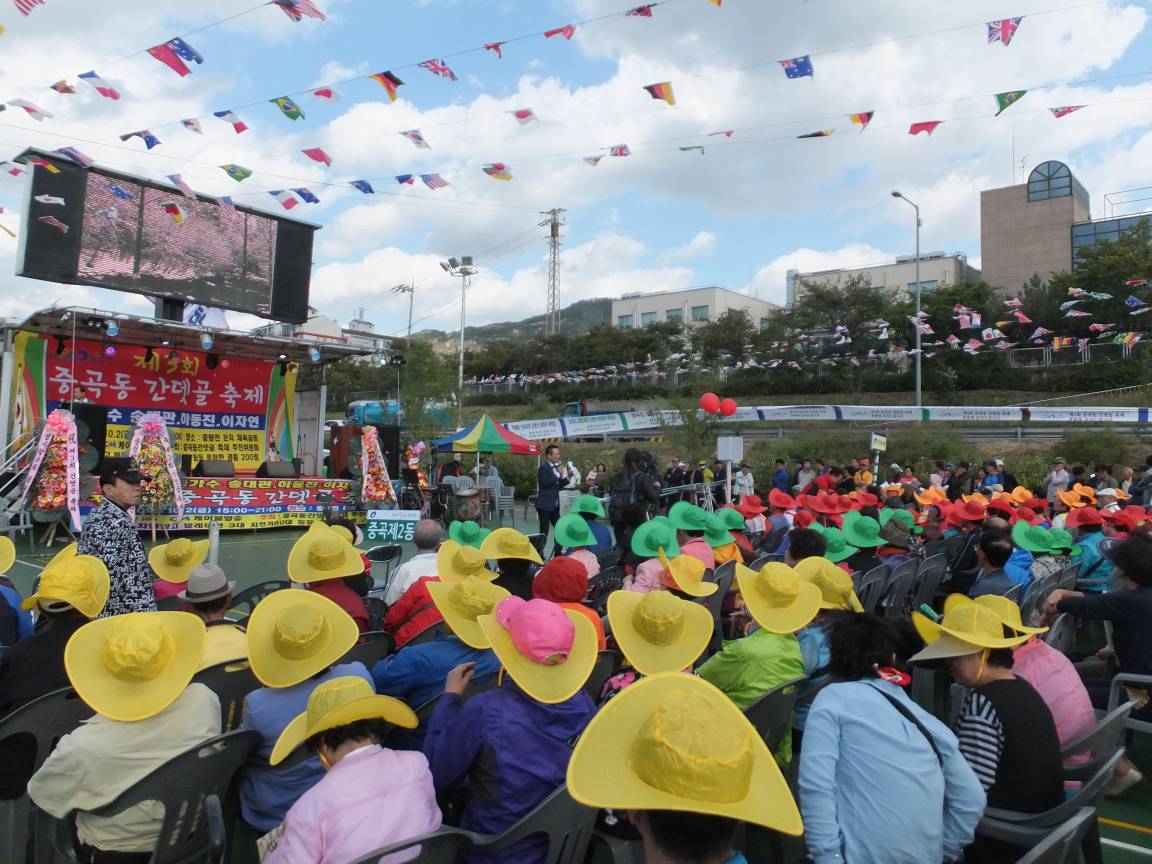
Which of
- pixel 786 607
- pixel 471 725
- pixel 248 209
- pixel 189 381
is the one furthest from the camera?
pixel 189 381

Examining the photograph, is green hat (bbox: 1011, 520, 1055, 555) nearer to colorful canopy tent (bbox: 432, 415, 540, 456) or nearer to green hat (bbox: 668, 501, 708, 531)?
green hat (bbox: 668, 501, 708, 531)

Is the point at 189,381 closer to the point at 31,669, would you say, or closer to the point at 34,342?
the point at 34,342

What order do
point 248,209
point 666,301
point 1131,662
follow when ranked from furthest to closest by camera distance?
1. point 666,301
2. point 248,209
3. point 1131,662

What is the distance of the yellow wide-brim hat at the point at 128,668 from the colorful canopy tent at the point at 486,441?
11.6 metres

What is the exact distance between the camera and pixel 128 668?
83.4 inches

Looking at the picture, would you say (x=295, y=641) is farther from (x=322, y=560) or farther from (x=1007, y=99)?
(x=1007, y=99)

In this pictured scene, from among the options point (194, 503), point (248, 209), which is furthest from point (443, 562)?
point (248, 209)

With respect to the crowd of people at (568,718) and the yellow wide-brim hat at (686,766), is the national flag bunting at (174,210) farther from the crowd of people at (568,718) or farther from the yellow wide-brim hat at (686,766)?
the yellow wide-brim hat at (686,766)

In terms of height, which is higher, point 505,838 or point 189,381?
point 189,381

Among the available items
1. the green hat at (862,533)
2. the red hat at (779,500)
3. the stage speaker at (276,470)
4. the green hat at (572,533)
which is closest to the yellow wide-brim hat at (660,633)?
the green hat at (572,533)

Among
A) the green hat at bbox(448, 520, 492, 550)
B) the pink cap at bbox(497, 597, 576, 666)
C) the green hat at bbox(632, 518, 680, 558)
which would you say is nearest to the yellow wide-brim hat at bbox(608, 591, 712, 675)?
the pink cap at bbox(497, 597, 576, 666)

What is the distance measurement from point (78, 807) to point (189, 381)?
14.2 metres

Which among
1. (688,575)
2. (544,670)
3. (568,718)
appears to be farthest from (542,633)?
(688,575)

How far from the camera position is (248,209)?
541 inches
